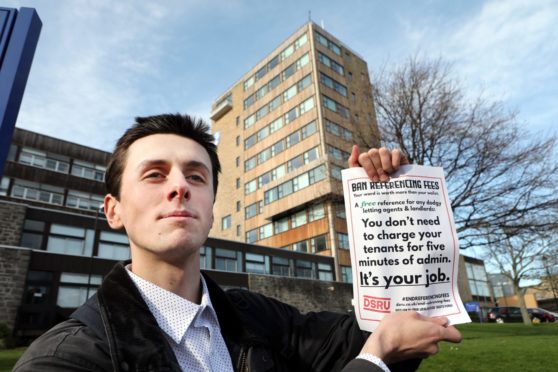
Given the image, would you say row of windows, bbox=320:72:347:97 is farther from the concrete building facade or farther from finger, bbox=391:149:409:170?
finger, bbox=391:149:409:170

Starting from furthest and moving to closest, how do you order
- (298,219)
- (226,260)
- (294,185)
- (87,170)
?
(294,185) < (298,219) < (87,170) < (226,260)

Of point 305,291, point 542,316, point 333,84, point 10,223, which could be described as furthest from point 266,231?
point 542,316

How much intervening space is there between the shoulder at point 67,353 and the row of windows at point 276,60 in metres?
46.7

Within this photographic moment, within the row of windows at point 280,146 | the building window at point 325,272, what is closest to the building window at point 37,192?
the row of windows at point 280,146

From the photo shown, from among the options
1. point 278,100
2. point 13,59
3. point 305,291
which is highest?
point 278,100

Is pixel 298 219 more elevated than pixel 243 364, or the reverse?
pixel 298 219

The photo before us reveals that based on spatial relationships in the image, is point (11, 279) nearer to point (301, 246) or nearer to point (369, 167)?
point (369, 167)

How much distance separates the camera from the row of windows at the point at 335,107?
4147 cm

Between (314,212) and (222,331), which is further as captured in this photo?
(314,212)

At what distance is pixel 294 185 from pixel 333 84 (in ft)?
44.7

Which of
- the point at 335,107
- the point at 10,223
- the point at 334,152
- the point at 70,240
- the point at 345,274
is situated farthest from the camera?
the point at 335,107

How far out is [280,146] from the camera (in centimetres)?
4434

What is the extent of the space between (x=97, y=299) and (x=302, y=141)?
40258 mm

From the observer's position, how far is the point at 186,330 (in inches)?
67.5
